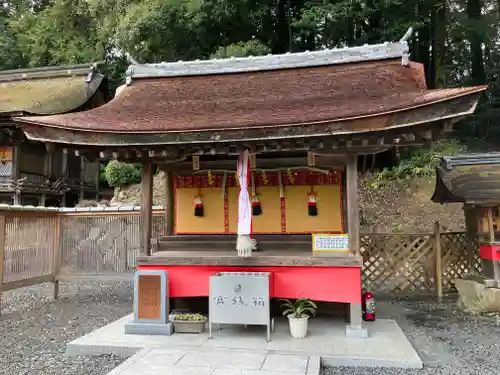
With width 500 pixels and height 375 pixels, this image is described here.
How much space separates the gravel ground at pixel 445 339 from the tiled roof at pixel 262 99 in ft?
10.3

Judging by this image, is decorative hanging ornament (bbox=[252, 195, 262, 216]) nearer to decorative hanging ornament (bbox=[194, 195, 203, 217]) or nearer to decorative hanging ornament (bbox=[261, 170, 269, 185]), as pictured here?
decorative hanging ornament (bbox=[261, 170, 269, 185])

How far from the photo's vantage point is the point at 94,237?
30.5ft

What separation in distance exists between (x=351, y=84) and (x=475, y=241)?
4.41 metres

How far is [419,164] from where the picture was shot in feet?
52.9

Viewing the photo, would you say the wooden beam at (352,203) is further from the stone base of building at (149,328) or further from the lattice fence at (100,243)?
the lattice fence at (100,243)

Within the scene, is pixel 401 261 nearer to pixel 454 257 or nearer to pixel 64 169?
pixel 454 257

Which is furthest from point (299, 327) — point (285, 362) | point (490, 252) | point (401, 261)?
point (401, 261)

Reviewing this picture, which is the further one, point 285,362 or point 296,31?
point 296,31

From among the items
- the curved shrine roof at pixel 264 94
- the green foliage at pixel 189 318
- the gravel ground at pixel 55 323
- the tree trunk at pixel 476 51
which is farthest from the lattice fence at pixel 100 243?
the tree trunk at pixel 476 51

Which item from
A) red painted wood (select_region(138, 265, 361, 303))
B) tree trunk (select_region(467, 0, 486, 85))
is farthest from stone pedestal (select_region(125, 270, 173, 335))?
tree trunk (select_region(467, 0, 486, 85))

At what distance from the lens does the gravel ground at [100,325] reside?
480 cm

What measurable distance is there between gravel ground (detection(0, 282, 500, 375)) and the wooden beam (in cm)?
163

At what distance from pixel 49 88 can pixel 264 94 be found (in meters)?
15.6

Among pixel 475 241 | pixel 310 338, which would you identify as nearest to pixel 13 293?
pixel 310 338
